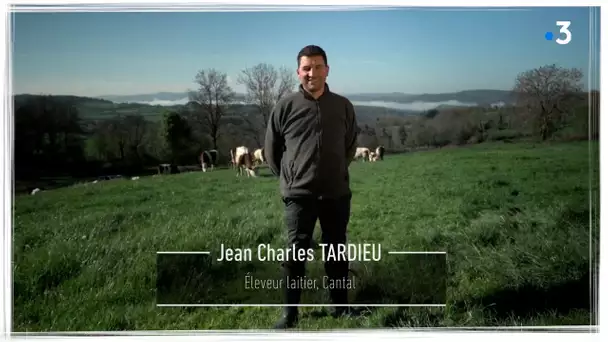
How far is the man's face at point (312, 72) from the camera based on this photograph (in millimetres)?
2828

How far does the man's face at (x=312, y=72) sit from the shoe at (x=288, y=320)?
1051 mm

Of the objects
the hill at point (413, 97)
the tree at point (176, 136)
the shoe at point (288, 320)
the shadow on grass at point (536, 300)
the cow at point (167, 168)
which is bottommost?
the shoe at point (288, 320)

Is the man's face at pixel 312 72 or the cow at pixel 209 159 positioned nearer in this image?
the man's face at pixel 312 72

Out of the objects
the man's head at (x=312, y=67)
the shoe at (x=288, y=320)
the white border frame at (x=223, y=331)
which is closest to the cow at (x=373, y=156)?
the man's head at (x=312, y=67)

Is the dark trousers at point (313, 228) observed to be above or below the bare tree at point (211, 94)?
below

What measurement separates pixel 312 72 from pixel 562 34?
119cm

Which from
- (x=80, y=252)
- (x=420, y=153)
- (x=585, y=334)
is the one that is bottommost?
(x=585, y=334)

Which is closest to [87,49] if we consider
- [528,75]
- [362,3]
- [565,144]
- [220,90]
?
[220,90]

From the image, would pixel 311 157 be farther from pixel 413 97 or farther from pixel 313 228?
pixel 413 97

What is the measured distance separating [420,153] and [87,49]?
5.42ft

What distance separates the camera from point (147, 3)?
285 centimetres

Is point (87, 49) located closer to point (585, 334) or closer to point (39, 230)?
point (39, 230)

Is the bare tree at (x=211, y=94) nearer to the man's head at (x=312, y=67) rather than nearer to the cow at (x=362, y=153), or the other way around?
the man's head at (x=312, y=67)

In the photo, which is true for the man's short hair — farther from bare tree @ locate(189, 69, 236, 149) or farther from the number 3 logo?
the number 3 logo
